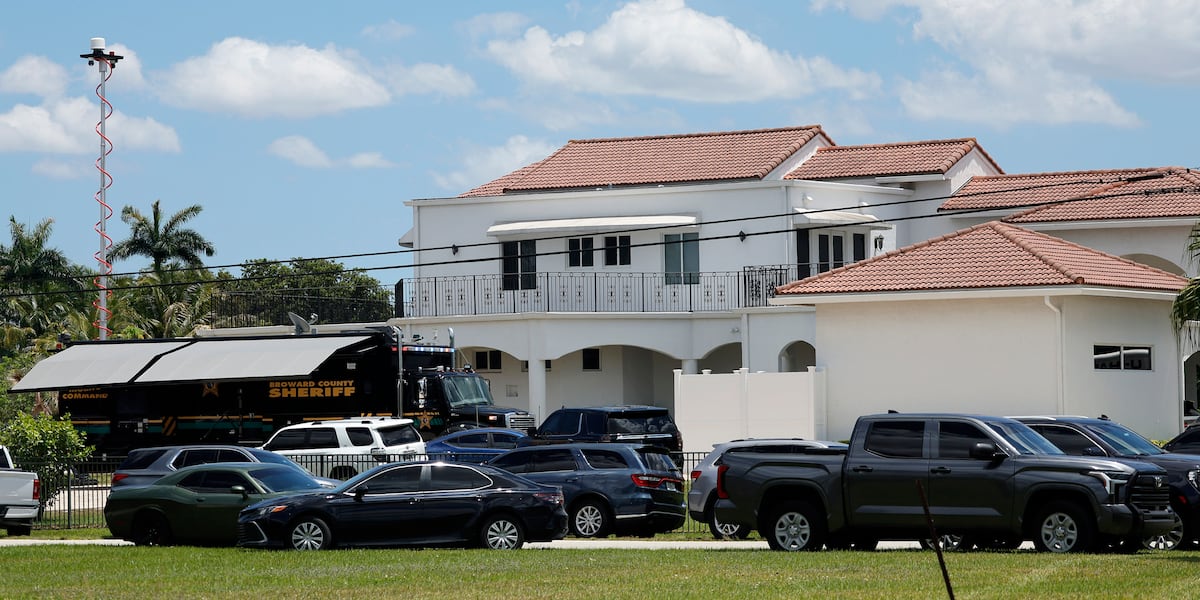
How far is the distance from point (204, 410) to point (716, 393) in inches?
452

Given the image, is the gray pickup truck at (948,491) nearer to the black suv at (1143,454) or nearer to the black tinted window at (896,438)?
the black tinted window at (896,438)

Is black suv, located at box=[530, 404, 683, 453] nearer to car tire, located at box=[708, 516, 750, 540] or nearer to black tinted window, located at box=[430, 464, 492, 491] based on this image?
car tire, located at box=[708, 516, 750, 540]

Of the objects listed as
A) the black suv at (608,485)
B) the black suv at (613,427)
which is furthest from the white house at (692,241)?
the black suv at (608,485)

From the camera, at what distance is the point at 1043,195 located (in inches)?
1869

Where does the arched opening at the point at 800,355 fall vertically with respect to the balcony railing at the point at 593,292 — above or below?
below

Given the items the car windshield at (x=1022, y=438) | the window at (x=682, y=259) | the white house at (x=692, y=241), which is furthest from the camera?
the window at (x=682, y=259)

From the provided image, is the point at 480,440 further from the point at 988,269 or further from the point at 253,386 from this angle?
the point at 988,269

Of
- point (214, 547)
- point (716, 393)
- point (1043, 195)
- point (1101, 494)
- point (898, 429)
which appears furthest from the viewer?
point (1043, 195)

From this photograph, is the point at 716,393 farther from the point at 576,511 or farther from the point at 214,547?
the point at 214,547

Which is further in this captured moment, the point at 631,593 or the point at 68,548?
the point at 68,548

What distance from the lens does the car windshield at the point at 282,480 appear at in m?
24.0

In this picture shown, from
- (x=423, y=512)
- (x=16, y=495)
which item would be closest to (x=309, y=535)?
(x=423, y=512)

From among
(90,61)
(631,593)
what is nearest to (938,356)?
(631,593)

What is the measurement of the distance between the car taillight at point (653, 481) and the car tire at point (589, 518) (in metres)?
0.61
